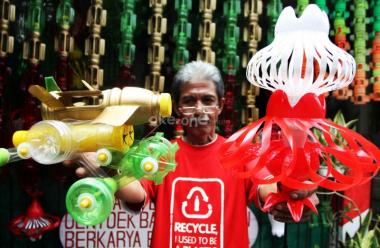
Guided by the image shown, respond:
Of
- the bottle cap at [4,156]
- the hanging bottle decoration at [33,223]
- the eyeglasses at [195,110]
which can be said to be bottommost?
the hanging bottle decoration at [33,223]

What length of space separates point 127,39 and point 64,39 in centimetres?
23

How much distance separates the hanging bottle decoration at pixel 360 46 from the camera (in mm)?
1553

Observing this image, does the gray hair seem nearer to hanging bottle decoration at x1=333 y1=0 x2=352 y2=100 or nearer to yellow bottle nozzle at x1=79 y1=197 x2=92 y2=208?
yellow bottle nozzle at x1=79 y1=197 x2=92 y2=208

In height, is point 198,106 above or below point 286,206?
above

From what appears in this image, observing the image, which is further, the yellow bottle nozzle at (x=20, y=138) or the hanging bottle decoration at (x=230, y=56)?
the hanging bottle decoration at (x=230, y=56)

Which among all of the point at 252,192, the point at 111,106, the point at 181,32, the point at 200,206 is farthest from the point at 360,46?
the point at 111,106

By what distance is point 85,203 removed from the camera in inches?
21.7

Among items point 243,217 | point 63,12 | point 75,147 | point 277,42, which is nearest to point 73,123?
point 75,147

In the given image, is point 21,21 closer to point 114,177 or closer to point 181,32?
point 181,32

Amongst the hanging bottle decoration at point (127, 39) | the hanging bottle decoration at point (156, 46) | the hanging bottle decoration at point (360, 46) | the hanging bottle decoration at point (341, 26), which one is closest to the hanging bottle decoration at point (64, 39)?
the hanging bottle decoration at point (127, 39)

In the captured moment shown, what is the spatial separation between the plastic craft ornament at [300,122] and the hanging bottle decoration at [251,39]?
0.82 metres

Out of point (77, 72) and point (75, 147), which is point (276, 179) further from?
point (77, 72)

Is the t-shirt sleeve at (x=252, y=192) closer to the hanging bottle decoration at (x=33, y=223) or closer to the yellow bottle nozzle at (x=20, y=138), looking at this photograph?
the yellow bottle nozzle at (x=20, y=138)

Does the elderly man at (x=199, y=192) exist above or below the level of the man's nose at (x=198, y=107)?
below
